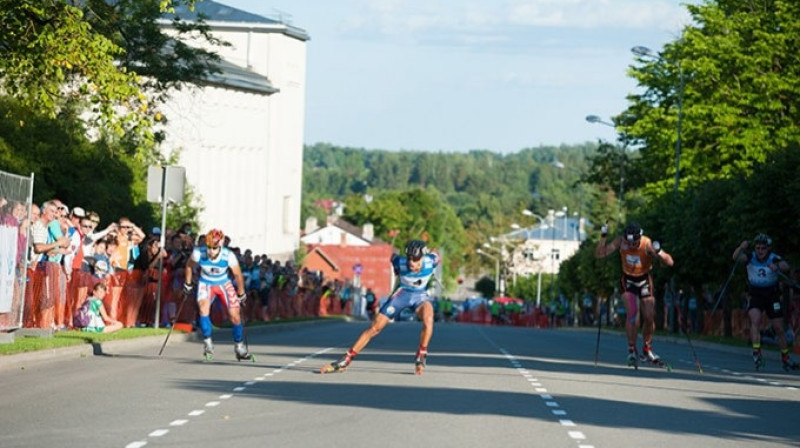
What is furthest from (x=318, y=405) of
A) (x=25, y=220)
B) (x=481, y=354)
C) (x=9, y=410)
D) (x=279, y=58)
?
(x=279, y=58)

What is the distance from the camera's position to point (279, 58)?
105 meters

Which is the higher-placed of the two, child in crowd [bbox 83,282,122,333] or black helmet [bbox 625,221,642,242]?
black helmet [bbox 625,221,642,242]

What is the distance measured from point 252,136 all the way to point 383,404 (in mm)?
87363

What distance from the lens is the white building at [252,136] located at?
9781 centimetres

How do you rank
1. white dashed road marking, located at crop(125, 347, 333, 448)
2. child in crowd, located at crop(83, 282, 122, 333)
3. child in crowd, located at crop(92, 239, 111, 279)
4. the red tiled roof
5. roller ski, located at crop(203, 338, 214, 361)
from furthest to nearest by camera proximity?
the red tiled roof
child in crowd, located at crop(92, 239, 111, 279)
child in crowd, located at crop(83, 282, 122, 333)
roller ski, located at crop(203, 338, 214, 361)
white dashed road marking, located at crop(125, 347, 333, 448)

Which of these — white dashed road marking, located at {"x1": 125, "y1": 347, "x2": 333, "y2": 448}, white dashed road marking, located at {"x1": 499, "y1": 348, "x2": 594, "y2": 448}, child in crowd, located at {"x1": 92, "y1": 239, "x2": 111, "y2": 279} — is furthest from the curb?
white dashed road marking, located at {"x1": 499, "y1": 348, "x2": 594, "y2": 448}

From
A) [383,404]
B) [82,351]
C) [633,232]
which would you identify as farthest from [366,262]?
[383,404]

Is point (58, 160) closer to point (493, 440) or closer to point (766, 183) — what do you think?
point (766, 183)

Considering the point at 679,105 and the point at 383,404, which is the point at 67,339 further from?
the point at 679,105

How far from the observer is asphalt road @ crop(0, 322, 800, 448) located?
13703 mm

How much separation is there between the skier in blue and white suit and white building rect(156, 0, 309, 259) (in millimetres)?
71704

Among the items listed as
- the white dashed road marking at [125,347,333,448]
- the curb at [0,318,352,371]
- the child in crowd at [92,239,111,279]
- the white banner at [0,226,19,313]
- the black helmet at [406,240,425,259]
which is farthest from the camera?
the child in crowd at [92,239,111,279]

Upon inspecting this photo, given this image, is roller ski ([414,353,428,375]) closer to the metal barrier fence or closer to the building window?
the metal barrier fence

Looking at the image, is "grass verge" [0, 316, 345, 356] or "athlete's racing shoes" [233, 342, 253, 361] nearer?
"grass verge" [0, 316, 345, 356]
